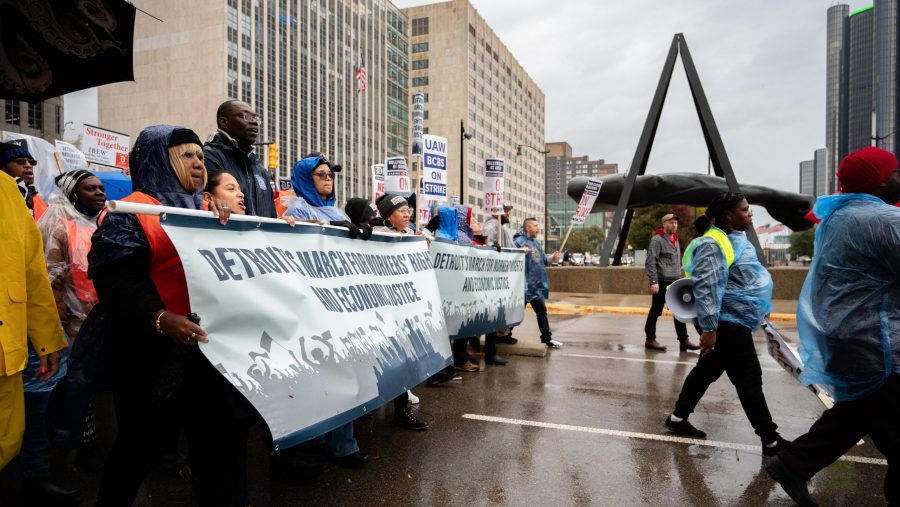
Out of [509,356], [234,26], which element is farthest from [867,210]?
[234,26]

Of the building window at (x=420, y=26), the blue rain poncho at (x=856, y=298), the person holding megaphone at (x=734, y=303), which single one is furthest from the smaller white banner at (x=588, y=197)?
the building window at (x=420, y=26)

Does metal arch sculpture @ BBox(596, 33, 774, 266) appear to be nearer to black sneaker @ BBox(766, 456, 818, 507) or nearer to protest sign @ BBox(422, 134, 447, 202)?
protest sign @ BBox(422, 134, 447, 202)

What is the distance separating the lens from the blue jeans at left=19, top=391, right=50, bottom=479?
10.2 feet

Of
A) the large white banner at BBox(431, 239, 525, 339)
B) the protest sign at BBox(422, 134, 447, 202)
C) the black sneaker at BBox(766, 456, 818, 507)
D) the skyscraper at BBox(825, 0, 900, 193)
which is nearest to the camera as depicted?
the black sneaker at BBox(766, 456, 818, 507)

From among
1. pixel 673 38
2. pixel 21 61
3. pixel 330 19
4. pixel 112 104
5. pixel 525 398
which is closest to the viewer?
pixel 21 61

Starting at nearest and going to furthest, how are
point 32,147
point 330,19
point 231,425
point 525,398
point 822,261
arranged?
point 231,425 → point 822,261 → point 525,398 → point 32,147 → point 330,19

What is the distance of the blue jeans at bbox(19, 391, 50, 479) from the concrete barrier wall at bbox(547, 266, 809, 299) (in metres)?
14.7

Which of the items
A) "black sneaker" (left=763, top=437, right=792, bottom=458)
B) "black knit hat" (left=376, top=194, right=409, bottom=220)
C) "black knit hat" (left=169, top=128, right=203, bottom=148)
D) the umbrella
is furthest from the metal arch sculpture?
"black knit hat" (left=169, top=128, right=203, bottom=148)

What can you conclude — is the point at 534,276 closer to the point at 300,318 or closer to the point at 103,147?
the point at 300,318

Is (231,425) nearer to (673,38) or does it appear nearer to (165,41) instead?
(673,38)

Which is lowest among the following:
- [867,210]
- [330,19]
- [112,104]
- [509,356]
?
[509,356]

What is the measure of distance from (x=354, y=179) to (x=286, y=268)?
94.4 meters

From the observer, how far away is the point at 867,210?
2.86 m

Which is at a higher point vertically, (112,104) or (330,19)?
(330,19)
